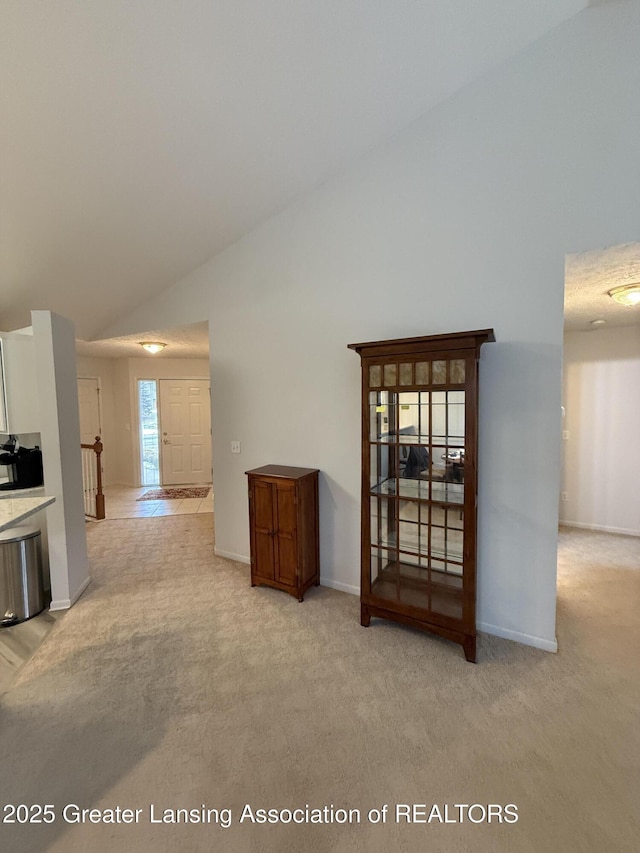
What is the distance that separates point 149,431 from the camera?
6.96 metres

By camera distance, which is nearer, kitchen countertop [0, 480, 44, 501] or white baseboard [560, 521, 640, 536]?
kitchen countertop [0, 480, 44, 501]

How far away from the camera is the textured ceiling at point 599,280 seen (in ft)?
7.20

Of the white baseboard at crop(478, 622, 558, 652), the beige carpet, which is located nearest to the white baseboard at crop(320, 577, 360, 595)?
the beige carpet

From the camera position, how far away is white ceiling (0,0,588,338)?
1.83 m

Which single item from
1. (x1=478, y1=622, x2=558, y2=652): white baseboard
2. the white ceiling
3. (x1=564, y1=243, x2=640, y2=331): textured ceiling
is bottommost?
(x1=478, y1=622, x2=558, y2=652): white baseboard

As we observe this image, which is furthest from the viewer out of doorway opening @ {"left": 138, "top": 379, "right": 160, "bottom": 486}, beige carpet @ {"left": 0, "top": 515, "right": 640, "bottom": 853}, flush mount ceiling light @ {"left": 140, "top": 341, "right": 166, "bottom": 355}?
doorway opening @ {"left": 138, "top": 379, "right": 160, "bottom": 486}

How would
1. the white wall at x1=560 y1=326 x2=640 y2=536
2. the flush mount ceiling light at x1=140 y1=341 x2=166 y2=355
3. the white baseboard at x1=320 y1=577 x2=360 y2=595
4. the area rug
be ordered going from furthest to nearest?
1. the area rug
2. the flush mount ceiling light at x1=140 y1=341 x2=166 y2=355
3. the white wall at x1=560 y1=326 x2=640 y2=536
4. the white baseboard at x1=320 y1=577 x2=360 y2=595

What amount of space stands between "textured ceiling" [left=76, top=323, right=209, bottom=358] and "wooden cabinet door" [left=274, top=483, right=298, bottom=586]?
2.06 metres

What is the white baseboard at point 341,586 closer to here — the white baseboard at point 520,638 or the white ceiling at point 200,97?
the white baseboard at point 520,638

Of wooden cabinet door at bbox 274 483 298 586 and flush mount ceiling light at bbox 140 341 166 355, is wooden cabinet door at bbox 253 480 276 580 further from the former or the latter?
flush mount ceiling light at bbox 140 341 166 355

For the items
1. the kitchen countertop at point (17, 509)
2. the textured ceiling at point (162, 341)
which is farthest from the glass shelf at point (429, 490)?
the textured ceiling at point (162, 341)

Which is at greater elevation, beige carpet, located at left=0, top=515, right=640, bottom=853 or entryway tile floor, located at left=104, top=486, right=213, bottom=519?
entryway tile floor, located at left=104, top=486, right=213, bottom=519

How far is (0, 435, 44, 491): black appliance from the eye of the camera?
307 cm

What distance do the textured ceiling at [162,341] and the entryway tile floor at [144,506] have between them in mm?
2371
